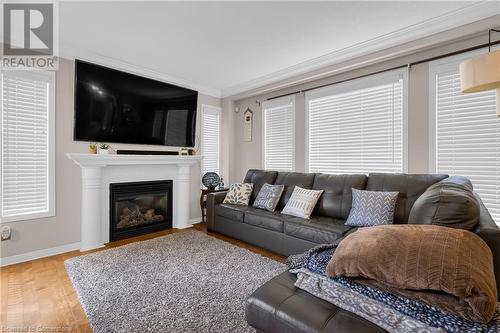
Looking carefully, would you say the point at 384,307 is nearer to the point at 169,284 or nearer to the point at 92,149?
the point at 169,284

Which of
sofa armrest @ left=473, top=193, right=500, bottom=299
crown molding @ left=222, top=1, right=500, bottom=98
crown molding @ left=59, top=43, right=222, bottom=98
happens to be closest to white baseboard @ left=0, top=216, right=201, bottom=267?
crown molding @ left=59, top=43, right=222, bottom=98

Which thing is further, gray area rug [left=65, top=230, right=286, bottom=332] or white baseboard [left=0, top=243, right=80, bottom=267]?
white baseboard [left=0, top=243, right=80, bottom=267]

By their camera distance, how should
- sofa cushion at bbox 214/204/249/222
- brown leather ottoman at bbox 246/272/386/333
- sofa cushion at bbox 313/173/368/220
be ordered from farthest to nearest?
1. sofa cushion at bbox 214/204/249/222
2. sofa cushion at bbox 313/173/368/220
3. brown leather ottoman at bbox 246/272/386/333

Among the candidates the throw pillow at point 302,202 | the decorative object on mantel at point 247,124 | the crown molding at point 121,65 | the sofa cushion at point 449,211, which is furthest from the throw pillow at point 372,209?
the crown molding at point 121,65

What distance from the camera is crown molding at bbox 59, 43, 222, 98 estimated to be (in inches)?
123

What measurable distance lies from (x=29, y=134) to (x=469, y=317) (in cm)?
413

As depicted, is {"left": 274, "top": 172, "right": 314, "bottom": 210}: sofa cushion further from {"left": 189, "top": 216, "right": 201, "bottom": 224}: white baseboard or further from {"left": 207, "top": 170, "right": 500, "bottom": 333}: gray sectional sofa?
{"left": 189, "top": 216, "right": 201, "bottom": 224}: white baseboard

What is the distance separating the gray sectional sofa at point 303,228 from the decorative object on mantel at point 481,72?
2.70ft

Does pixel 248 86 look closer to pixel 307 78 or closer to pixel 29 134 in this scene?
pixel 307 78

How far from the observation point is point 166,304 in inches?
77.9

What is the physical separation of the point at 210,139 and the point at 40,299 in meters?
3.47

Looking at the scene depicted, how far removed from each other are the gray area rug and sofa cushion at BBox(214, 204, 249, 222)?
39 centimetres

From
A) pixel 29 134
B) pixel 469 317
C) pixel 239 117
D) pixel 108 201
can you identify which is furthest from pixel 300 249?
pixel 29 134

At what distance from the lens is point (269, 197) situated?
11.6 feet
